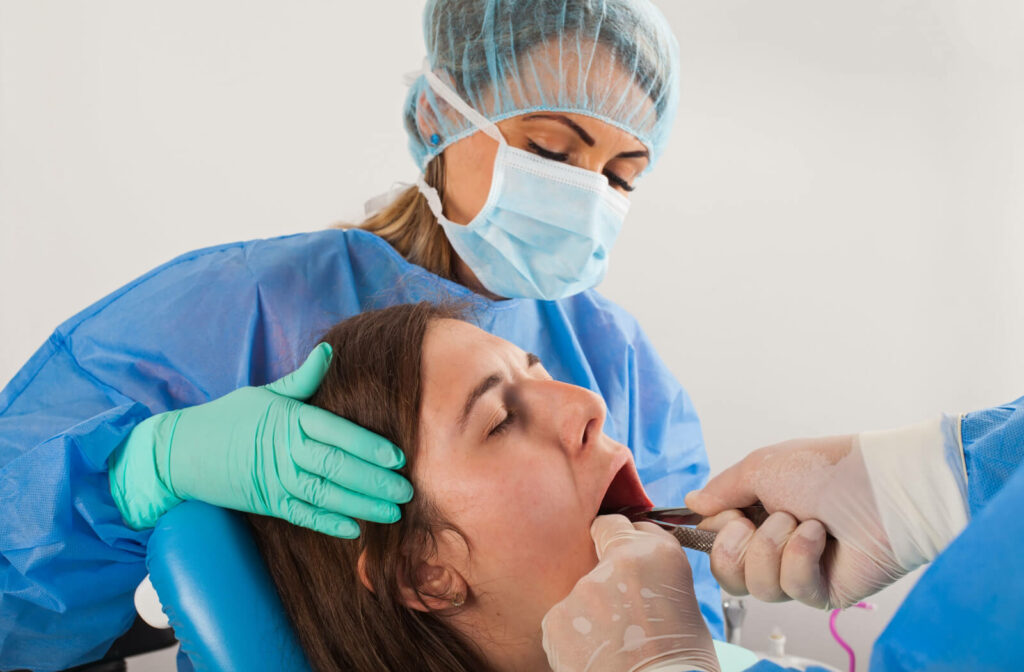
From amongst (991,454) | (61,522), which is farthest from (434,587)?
(991,454)

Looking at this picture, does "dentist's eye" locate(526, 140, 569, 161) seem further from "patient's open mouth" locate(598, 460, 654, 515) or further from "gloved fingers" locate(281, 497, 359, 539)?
"gloved fingers" locate(281, 497, 359, 539)

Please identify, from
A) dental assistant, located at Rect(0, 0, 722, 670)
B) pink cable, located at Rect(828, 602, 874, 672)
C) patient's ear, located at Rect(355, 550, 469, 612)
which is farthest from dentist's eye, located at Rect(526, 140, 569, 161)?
pink cable, located at Rect(828, 602, 874, 672)

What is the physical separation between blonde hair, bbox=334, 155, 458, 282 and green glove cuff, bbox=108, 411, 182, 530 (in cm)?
63

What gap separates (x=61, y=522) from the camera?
3.78ft

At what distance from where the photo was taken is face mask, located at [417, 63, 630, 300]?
1.49 m

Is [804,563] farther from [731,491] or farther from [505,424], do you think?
[505,424]

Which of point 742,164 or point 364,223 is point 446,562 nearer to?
point 364,223

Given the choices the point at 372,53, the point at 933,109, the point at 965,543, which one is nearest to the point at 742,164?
the point at 933,109

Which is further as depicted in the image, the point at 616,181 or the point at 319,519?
the point at 616,181

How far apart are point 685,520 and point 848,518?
0.26 m

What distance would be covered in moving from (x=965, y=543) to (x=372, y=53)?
7.33 ft

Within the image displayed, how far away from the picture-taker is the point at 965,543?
1.73 ft

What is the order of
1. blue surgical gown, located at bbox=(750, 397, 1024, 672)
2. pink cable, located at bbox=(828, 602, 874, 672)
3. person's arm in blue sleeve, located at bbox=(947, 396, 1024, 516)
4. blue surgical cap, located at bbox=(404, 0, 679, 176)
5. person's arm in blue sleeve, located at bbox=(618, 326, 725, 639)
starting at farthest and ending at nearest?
pink cable, located at bbox=(828, 602, 874, 672) → person's arm in blue sleeve, located at bbox=(618, 326, 725, 639) → blue surgical cap, located at bbox=(404, 0, 679, 176) → person's arm in blue sleeve, located at bbox=(947, 396, 1024, 516) → blue surgical gown, located at bbox=(750, 397, 1024, 672)

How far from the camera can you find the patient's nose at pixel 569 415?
1.14m
